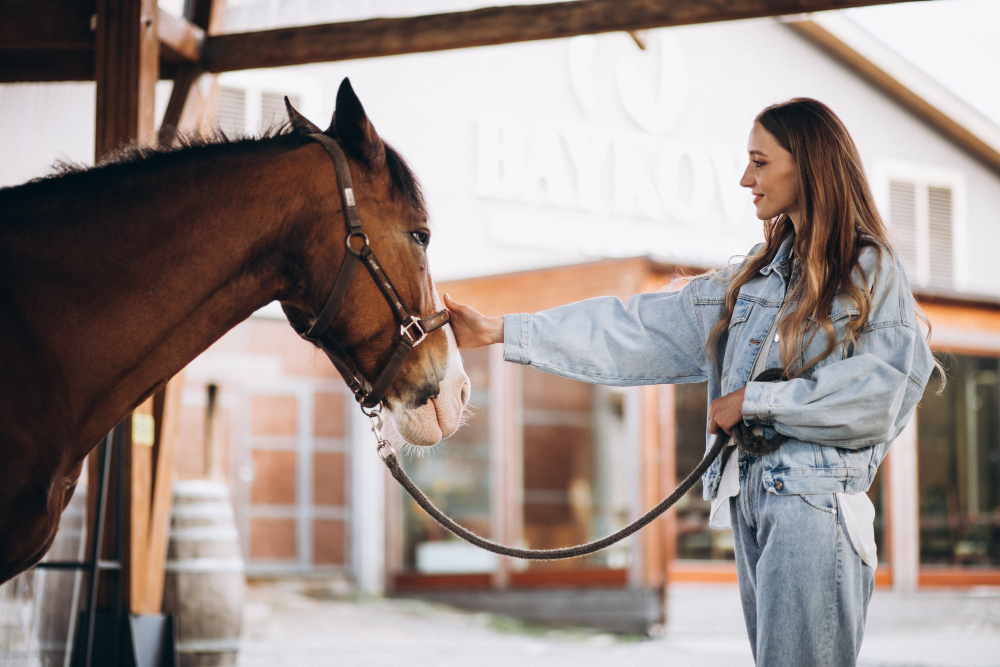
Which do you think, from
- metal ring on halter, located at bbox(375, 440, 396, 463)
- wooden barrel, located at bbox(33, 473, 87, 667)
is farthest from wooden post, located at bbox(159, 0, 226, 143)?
metal ring on halter, located at bbox(375, 440, 396, 463)

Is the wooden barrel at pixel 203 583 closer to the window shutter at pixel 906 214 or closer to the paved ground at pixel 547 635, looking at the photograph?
the paved ground at pixel 547 635

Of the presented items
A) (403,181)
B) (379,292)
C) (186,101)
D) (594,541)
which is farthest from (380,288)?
(186,101)

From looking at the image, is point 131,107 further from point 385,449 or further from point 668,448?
point 668,448

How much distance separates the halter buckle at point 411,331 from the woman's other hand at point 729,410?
0.59 metres

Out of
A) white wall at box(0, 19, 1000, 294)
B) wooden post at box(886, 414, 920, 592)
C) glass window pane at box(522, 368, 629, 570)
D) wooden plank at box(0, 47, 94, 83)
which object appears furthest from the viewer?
white wall at box(0, 19, 1000, 294)

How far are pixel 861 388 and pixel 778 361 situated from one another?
17cm

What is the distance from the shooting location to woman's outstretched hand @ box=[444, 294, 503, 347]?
216 cm

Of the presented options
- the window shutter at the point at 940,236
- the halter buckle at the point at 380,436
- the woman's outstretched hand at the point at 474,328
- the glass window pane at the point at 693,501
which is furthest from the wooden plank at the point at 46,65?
the window shutter at the point at 940,236

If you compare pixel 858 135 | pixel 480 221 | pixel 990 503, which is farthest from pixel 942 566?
pixel 858 135

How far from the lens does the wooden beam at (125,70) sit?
3832mm

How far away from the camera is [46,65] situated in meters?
4.34

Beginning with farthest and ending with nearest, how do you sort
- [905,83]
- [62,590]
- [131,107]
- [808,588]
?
[905,83] < [131,107] < [62,590] < [808,588]

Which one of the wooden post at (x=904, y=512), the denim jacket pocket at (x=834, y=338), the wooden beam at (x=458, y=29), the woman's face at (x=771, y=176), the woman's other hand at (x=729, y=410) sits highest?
the wooden beam at (x=458, y=29)

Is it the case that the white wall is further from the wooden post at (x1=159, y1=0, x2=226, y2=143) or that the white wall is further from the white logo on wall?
the wooden post at (x1=159, y1=0, x2=226, y2=143)
